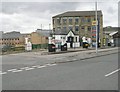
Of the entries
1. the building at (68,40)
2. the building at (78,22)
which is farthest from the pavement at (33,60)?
the building at (78,22)

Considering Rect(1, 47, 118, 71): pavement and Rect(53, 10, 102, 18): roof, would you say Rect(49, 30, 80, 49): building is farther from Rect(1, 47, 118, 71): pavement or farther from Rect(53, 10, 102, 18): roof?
Rect(53, 10, 102, 18): roof

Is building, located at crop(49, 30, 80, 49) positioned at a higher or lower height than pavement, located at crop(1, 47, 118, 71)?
higher

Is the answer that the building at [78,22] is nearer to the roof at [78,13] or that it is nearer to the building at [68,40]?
the roof at [78,13]

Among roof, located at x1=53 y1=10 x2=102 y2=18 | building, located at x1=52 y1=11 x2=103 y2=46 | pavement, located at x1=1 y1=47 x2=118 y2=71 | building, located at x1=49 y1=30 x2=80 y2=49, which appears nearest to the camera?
pavement, located at x1=1 y1=47 x2=118 y2=71

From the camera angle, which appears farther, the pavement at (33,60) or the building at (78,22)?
the building at (78,22)

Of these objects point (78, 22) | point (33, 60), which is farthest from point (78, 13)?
point (33, 60)

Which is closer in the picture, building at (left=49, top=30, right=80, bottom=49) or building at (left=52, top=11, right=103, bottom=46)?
building at (left=49, top=30, right=80, bottom=49)

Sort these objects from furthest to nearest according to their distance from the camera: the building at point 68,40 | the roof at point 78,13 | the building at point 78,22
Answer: the roof at point 78,13, the building at point 78,22, the building at point 68,40

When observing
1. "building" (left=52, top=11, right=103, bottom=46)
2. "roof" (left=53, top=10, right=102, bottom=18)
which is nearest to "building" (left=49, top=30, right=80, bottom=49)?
"building" (left=52, top=11, right=103, bottom=46)

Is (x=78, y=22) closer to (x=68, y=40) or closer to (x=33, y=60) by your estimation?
(x=68, y=40)

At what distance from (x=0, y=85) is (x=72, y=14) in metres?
94.9

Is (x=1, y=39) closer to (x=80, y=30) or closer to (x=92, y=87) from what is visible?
(x=80, y=30)

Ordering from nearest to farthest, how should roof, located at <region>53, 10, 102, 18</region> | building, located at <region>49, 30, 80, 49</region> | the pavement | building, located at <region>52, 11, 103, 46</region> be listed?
the pavement < building, located at <region>49, 30, 80, 49</region> < building, located at <region>52, 11, 103, 46</region> < roof, located at <region>53, 10, 102, 18</region>

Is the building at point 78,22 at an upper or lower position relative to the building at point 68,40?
upper
